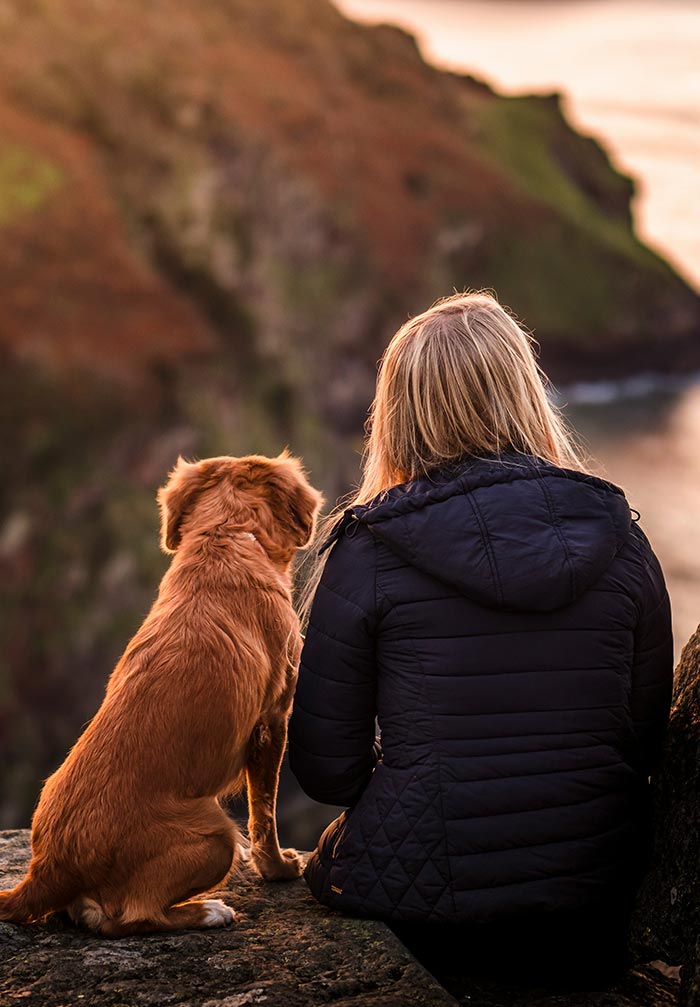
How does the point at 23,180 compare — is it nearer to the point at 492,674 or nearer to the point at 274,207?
the point at 274,207

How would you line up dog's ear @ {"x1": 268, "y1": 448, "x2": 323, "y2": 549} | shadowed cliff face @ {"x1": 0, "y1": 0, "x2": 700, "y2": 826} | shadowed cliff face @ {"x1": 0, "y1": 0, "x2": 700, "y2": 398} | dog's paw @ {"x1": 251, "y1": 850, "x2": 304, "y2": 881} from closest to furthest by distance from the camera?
dog's paw @ {"x1": 251, "y1": 850, "x2": 304, "y2": 881}
dog's ear @ {"x1": 268, "y1": 448, "x2": 323, "y2": 549}
shadowed cliff face @ {"x1": 0, "y1": 0, "x2": 700, "y2": 826}
shadowed cliff face @ {"x1": 0, "y1": 0, "x2": 700, "y2": 398}

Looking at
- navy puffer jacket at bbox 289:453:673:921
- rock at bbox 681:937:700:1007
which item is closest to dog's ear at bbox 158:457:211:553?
navy puffer jacket at bbox 289:453:673:921

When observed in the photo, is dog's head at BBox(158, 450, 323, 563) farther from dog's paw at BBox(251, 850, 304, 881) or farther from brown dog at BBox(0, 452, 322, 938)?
dog's paw at BBox(251, 850, 304, 881)

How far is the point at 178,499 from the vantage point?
13.3 ft

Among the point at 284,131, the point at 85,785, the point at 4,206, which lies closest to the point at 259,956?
the point at 85,785

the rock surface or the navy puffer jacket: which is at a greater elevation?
the navy puffer jacket

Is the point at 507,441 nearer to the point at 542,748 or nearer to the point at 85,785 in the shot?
the point at 542,748

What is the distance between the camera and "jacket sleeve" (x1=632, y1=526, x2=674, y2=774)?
3.01m

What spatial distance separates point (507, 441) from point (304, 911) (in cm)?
178

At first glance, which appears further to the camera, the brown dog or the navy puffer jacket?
the brown dog

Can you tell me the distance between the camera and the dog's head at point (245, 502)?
3.99m

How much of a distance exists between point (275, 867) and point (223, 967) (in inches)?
37.2

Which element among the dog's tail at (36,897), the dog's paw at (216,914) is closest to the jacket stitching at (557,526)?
the dog's paw at (216,914)

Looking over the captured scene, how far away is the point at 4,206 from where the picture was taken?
1544 inches
